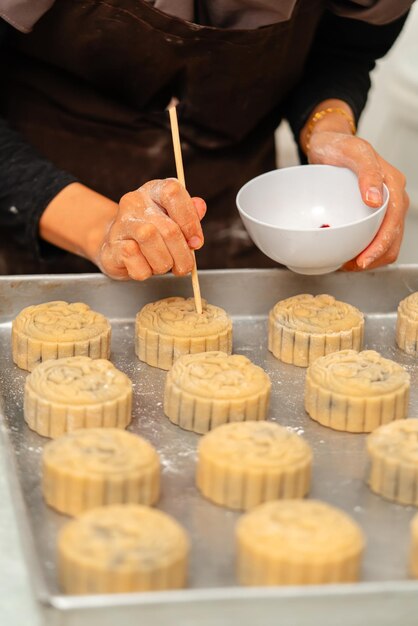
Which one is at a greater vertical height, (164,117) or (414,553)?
(164,117)

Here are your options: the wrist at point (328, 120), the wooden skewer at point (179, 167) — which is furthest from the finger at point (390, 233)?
the wooden skewer at point (179, 167)

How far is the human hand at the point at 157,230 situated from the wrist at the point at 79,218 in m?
0.13

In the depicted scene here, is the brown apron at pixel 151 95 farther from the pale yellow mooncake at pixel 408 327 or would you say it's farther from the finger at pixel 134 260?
the pale yellow mooncake at pixel 408 327

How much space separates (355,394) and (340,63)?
1.16 meters

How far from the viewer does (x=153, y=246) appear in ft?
6.91

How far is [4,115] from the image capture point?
265 cm

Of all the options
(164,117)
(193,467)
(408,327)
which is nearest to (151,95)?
(164,117)

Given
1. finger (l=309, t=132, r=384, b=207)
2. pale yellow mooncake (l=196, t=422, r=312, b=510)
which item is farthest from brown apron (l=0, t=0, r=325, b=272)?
pale yellow mooncake (l=196, t=422, r=312, b=510)

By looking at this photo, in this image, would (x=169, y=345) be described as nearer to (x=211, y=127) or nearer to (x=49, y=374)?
(x=49, y=374)

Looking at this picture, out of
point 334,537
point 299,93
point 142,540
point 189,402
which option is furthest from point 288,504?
point 299,93

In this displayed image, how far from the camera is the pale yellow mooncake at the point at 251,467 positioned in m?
1.64

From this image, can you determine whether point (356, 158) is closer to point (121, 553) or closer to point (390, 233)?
point (390, 233)

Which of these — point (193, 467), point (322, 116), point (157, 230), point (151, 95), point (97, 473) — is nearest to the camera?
point (97, 473)

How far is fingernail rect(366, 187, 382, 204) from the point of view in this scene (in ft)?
7.26
